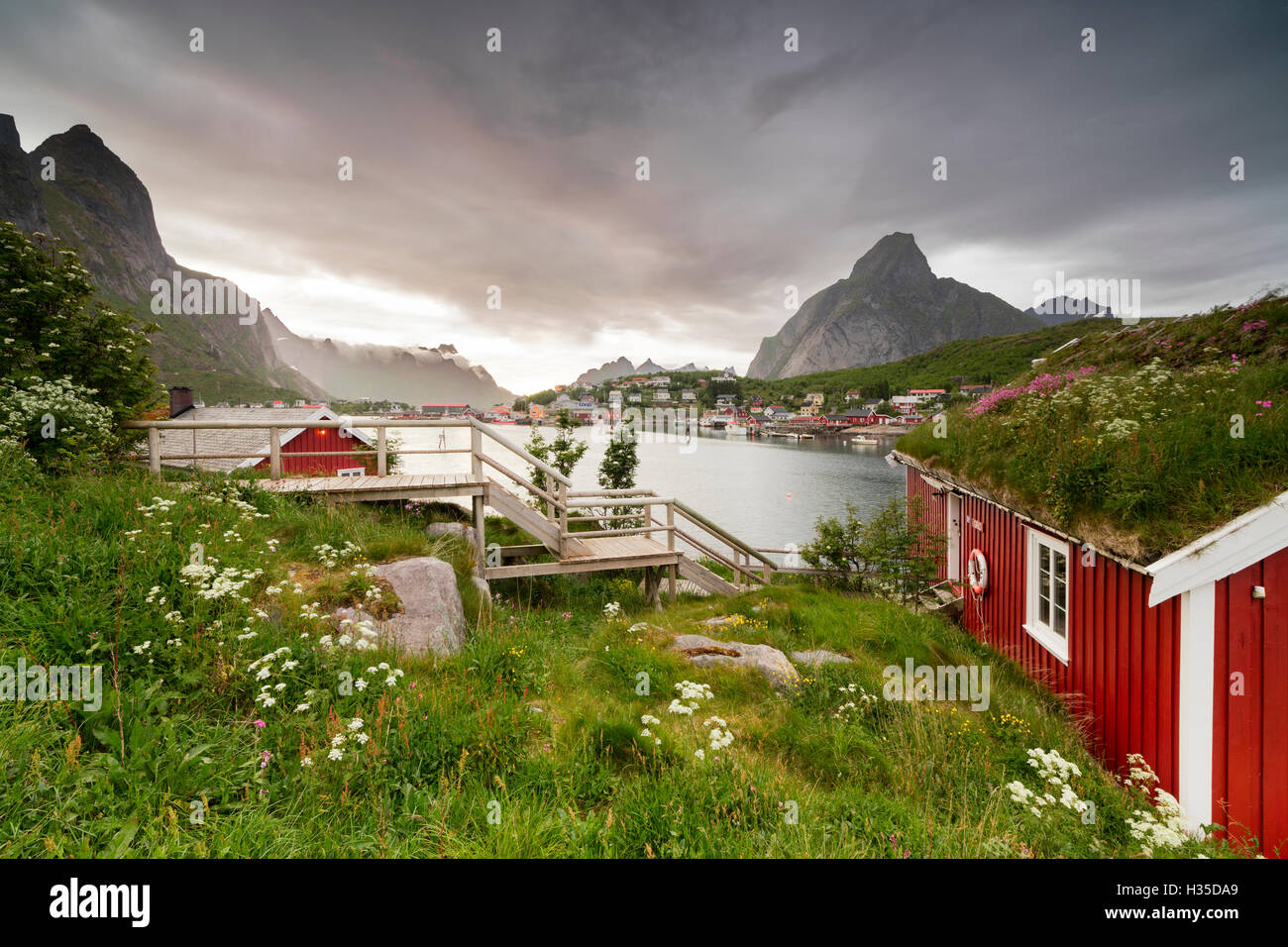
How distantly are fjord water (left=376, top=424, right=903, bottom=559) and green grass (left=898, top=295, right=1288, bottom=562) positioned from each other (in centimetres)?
1137

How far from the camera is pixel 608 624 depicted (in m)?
7.02

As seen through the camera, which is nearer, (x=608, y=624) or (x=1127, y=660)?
(x=1127, y=660)

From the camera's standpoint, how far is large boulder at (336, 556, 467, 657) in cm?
472

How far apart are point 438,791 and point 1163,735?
6454 millimetres

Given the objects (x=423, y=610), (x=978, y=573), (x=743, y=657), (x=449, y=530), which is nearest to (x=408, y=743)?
(x=423, y=610)

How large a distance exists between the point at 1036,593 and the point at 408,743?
8318 mm

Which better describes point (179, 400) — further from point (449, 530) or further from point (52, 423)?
point (449, 530)

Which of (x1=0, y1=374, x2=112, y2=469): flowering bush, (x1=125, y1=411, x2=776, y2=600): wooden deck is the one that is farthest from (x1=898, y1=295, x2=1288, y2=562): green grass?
(x1=0, y1=374, x2=112, y2=469): flowering bush

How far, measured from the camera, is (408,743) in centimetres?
303

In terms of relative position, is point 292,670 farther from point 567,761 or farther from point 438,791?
point 567,761

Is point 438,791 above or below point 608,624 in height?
above

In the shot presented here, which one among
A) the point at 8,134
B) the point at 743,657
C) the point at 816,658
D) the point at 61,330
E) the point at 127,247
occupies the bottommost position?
the point at 816,658

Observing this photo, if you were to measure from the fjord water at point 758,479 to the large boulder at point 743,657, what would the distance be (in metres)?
12.1
